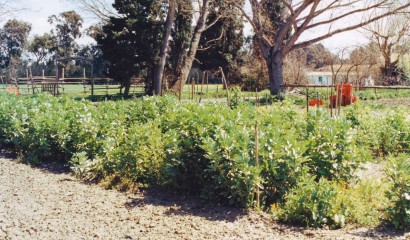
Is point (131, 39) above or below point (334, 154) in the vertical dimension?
above

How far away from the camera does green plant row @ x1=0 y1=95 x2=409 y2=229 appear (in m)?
4.19

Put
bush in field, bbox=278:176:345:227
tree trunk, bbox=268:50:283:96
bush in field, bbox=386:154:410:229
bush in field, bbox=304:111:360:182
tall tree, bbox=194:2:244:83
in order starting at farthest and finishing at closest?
1. tall tree, bbox=194:2:244:83
2. tree trunk, bbox=268:50:283:96
3. bush in field, bbox=304:111:360:182
4. bush in field, bbox=278:176:345:227
5. bush in field, bbox=386:154:410:229

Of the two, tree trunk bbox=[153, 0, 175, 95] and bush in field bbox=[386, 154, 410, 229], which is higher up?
tree trunk bbox=[153, 0, 175, 95]

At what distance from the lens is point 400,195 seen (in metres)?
3.67

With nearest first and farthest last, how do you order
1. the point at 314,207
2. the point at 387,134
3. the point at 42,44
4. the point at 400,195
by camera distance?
the point at 400,195
the point at 314,207
the point at 387,134
the point at 42,44

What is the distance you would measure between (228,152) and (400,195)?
1633 millimetres

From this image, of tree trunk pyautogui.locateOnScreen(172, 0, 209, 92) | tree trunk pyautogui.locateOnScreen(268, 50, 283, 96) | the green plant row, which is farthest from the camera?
tree trunk pyautogui.locateOnScreen(268, 50, 283, 96)

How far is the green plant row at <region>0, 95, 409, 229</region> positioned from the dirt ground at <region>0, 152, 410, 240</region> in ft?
0.67

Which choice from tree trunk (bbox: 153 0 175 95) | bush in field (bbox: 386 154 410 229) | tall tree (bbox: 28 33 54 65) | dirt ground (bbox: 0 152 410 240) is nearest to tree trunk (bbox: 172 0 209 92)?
tree trunk (bbox: 153 0 175 95)

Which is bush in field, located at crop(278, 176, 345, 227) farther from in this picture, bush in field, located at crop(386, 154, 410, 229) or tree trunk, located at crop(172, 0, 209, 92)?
tree trunk, located at crop(172, 0, 209, 92)

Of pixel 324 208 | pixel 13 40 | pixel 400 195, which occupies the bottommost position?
pixel 324 208

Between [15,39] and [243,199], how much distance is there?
60.9 m

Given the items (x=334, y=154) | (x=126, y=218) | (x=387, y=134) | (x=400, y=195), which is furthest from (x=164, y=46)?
(x=400, y=195)

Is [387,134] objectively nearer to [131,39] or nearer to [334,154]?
[334,154]
